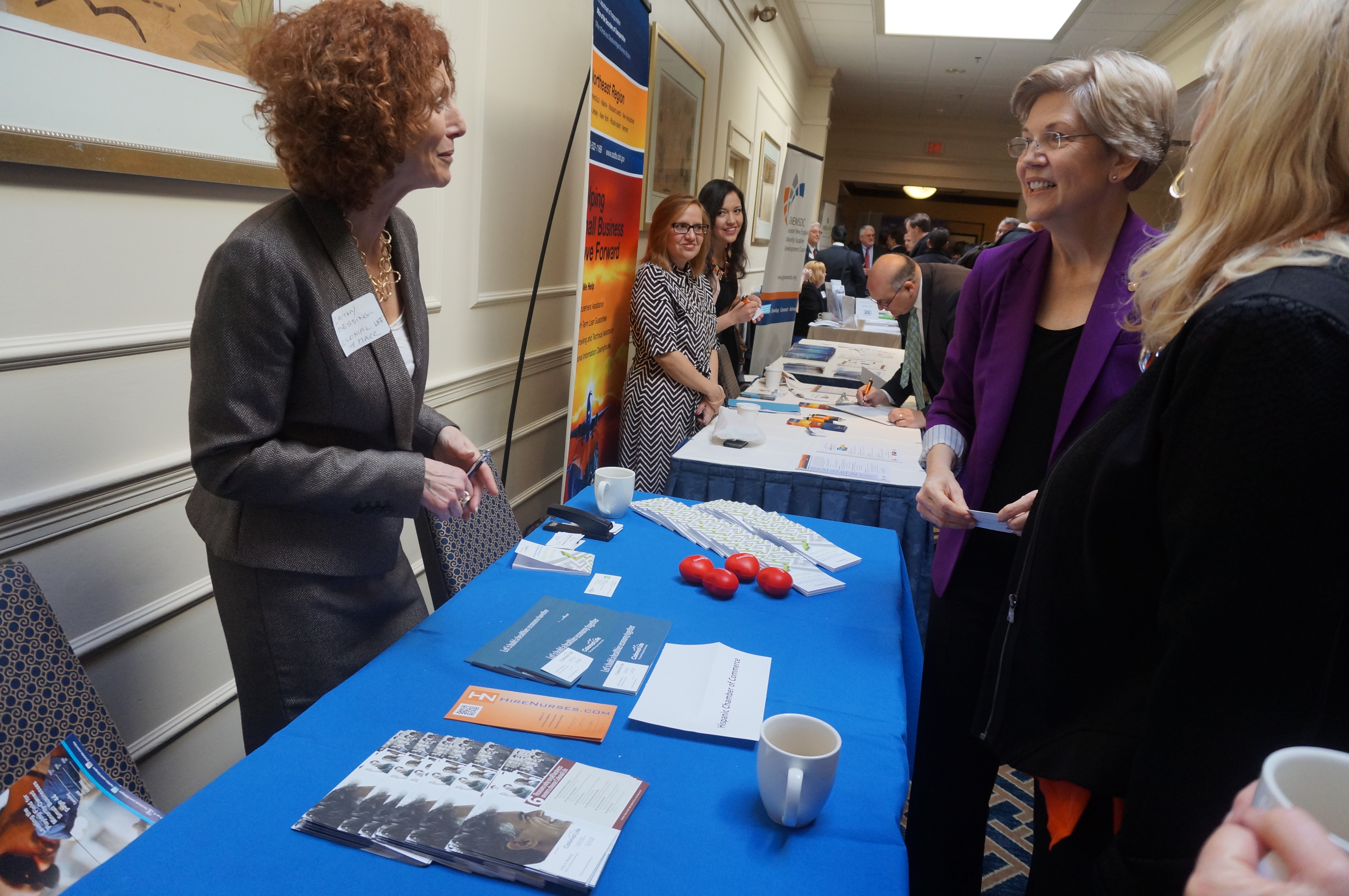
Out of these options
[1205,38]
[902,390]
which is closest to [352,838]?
[902,390]

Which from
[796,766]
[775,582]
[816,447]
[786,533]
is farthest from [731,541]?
[816,447]

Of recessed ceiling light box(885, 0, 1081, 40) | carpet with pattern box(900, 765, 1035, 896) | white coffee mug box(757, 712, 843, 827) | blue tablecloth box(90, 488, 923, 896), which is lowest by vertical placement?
carpet with pattern box(900, 765, 1035, 896)

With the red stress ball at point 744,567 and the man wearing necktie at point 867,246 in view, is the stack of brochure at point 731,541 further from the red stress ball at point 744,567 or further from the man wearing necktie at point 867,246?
the man wearing necktie at point 867,246

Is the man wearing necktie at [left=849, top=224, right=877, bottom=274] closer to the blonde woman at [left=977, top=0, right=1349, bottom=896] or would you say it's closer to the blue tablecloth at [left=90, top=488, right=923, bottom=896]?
the blue tablecloth at [left=90, top=488, right=923, bottom=896]

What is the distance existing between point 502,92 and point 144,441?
173 cm

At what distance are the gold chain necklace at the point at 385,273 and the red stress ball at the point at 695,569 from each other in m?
0.68

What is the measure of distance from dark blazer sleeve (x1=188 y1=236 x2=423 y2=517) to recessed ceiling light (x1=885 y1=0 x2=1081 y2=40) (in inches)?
263

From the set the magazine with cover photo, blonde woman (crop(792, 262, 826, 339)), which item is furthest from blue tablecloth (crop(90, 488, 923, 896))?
blonde woman (crop(792, 262, 826, 339))

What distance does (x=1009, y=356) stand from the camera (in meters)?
1.40

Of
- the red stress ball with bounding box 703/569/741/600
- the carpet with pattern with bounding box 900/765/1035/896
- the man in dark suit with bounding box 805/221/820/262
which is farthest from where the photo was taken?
the man in dark suit with bounding box 805/221/820/262

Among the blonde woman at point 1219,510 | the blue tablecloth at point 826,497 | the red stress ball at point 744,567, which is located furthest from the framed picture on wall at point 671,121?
the blonde woman at point 1219,510

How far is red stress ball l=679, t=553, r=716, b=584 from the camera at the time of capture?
140 cm

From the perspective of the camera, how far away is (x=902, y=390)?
10.8 ft

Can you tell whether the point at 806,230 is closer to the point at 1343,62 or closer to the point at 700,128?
the point at 700,128
